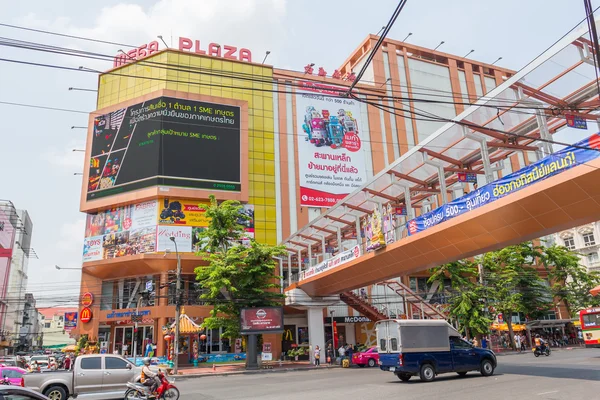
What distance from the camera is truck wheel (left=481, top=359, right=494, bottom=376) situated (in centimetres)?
1870

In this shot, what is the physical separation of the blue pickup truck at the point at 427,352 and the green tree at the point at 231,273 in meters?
15.3

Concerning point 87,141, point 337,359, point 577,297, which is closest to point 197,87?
point 87,141

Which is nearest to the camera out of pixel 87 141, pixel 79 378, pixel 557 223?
pixel 79 378

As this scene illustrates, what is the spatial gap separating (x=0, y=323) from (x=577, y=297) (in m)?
80.4

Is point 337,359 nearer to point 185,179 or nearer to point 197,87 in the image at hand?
point 185,179

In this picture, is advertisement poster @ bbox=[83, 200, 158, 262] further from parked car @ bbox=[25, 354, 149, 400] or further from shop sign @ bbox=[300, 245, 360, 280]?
parked car @ bbox=[25, 354, 149, 400]

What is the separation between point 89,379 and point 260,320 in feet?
54.5

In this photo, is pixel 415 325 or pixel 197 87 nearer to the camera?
pixel 415 325

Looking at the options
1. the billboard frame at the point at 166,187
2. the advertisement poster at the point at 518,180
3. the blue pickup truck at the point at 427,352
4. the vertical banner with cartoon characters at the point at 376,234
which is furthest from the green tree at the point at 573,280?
the billboard frame at the point at 166,187

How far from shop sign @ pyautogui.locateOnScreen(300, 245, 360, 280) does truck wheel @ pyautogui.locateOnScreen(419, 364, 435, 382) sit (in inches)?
338

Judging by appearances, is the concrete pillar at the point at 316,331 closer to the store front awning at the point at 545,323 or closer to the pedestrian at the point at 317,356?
the pedestrian at the point at 317,356

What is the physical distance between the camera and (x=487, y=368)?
61.8 feet


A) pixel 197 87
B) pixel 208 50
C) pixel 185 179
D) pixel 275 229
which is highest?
pixel 208 50

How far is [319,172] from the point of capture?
161 feet
